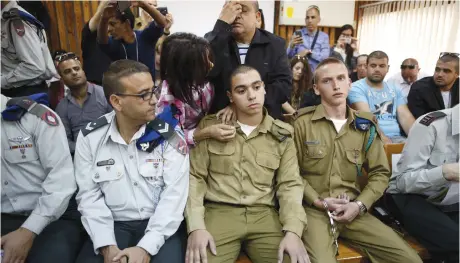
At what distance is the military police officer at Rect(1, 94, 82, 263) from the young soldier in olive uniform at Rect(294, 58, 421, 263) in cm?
124

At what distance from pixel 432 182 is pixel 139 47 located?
2.07 meters

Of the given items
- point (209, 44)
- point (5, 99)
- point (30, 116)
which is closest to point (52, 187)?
point (30, 116)

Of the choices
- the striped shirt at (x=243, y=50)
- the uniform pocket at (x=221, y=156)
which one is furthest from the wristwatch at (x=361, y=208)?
the striped shirt at (x=243, y=50)

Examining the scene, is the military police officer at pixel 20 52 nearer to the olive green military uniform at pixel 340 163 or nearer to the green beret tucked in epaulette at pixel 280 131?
the green beret tucked in epaulette at pixel 280 131

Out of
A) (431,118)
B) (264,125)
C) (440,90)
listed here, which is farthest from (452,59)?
(264,125)

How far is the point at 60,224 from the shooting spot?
5.36 feet

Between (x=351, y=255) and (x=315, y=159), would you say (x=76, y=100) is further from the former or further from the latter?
(x=351, y=255)

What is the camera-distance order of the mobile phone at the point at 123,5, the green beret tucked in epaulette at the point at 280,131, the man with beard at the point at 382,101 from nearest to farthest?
the green beret tucked in epaulette at the point at 280,131
the mobile phone at the point at 123,5
the man with beard at the point at 382,101

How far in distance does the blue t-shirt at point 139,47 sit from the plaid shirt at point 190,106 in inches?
23.5

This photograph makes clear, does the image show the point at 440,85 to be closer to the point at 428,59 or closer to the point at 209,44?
the point at 209,44

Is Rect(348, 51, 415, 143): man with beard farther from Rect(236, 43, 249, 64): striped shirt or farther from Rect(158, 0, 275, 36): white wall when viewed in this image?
Rect(158, 0, 275, 36): white wall

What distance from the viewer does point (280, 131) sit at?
71.4 inches

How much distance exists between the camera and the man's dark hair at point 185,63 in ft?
5.80

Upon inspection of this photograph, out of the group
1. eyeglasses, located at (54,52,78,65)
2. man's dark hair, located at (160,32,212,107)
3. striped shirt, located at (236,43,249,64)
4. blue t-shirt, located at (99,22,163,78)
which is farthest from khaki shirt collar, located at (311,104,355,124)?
eyeglasses, located at (54,52,78,65)
